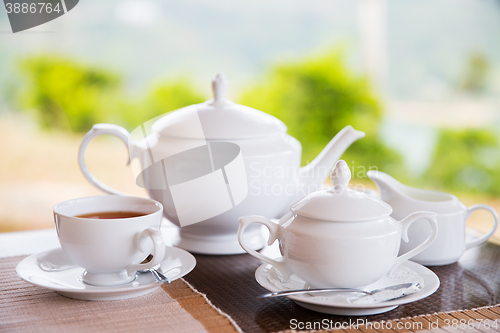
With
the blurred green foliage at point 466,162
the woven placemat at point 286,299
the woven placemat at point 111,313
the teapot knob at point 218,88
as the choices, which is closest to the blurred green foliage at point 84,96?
the blurred green foliage at point 466,162

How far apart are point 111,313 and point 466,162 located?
Answer: 3048 millimetres

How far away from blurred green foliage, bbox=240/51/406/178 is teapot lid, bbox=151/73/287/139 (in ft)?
8.17

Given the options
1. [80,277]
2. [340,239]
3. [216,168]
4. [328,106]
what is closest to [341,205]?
[340,239]

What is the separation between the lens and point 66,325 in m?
0.57

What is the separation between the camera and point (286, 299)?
0.66m

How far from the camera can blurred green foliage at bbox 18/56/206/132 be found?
11.4 ft

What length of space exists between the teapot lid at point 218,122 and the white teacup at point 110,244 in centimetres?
19

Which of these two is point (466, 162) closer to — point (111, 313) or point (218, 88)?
point (218, 88)

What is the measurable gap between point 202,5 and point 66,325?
3.38 metres

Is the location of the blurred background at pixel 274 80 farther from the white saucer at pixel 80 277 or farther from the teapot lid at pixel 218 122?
the white saucer at pixel 80 277

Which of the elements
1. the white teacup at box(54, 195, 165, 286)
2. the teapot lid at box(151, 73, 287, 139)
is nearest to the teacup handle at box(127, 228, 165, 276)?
the white teacup at box(54, 195, 165, 286)

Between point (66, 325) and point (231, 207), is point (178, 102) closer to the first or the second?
point (231, 207)

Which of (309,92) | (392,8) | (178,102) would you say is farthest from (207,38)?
(392,8)

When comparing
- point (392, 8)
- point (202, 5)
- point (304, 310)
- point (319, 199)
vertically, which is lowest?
point (304, 310)
